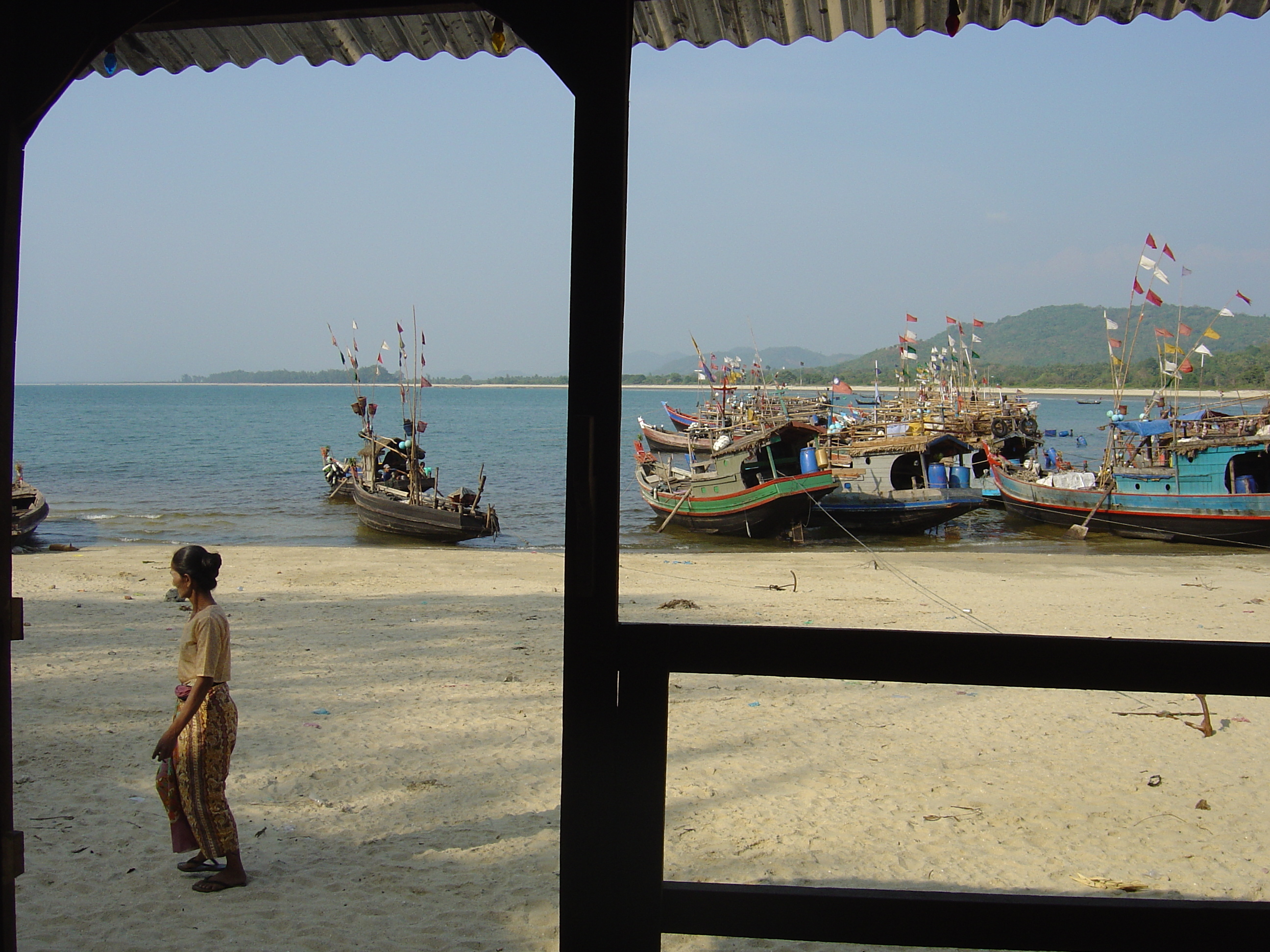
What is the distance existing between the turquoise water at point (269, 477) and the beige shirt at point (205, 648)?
5.98 ft

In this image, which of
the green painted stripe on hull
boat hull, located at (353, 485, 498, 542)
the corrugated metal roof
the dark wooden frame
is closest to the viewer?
the dark wooden frame

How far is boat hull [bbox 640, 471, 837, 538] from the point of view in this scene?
21.2m

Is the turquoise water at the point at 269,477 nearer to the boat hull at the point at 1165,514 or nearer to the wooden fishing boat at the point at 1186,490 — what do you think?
the boat hull at the point at 1165,514

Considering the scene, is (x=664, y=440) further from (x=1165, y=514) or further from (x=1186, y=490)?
(x=1186, y=490)

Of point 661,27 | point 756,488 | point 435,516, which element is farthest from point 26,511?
point 661,27

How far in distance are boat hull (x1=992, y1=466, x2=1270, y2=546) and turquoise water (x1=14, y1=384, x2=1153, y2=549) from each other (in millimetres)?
727

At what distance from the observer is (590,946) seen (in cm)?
224

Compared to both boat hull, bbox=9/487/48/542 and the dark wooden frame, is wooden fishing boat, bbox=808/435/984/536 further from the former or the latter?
the dark wooden frame

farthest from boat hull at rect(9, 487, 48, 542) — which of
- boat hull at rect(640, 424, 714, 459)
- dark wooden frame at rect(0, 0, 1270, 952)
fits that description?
boat hull at rect(640, 424, 714, 459)

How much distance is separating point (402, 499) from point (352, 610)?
38.4ft

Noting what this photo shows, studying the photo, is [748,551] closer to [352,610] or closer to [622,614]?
[622,614]

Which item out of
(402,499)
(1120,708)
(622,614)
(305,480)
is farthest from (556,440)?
(1120,708)

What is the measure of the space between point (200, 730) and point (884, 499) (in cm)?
2066

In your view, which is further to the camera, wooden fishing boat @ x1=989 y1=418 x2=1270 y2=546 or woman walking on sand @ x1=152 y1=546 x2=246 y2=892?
wooden fishing boat @ x1=989 y1=418 x2=1270 y2=546
